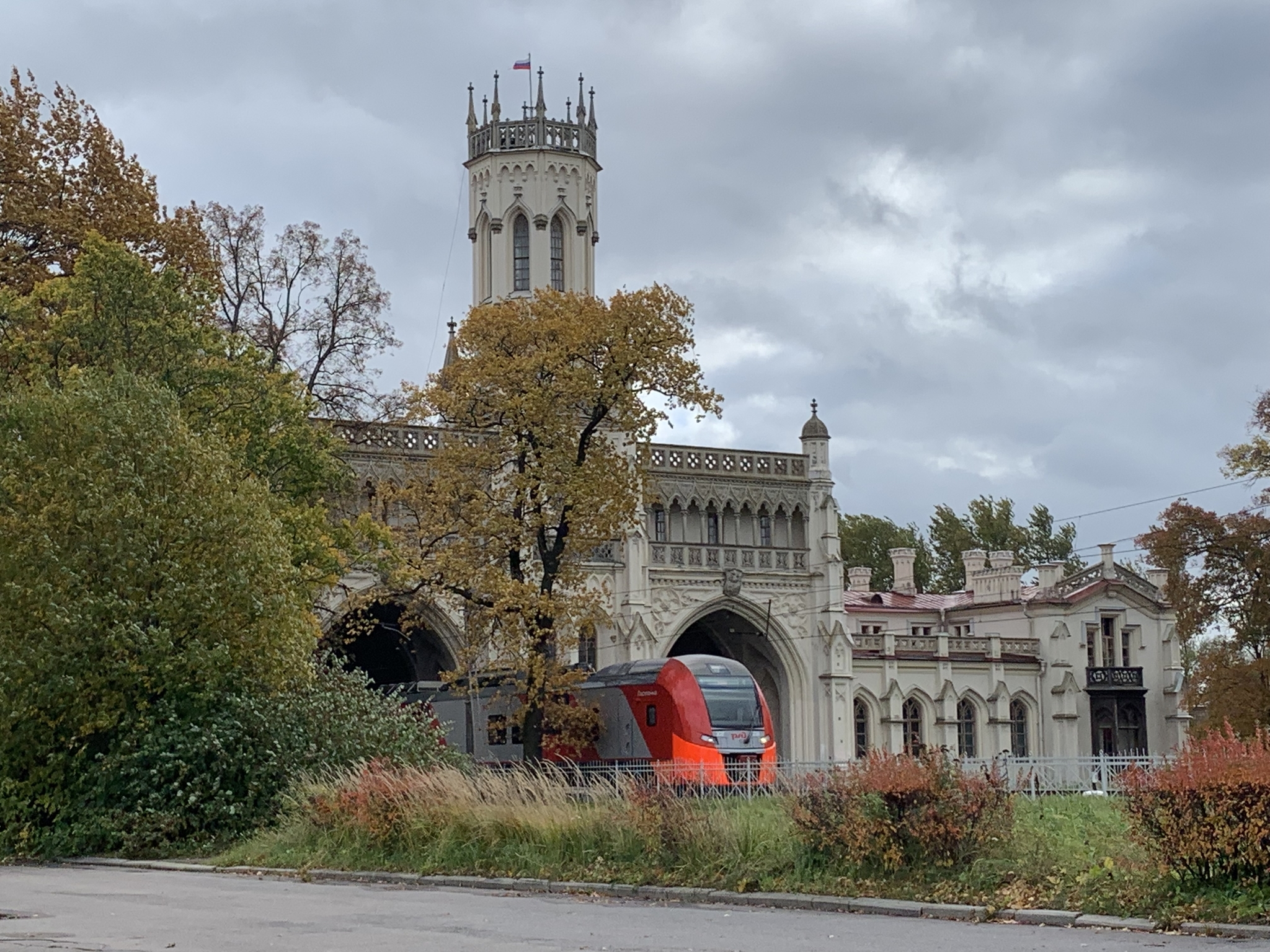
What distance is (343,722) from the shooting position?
80.3 feet

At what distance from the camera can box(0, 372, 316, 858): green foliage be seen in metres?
23.3

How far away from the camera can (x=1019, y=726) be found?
6009 cm

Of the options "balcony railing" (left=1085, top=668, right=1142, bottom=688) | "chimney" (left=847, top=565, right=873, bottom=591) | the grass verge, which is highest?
"chimney" (left=847, top=565, right=873, bottom=591)

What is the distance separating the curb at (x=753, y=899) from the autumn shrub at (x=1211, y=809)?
26.4 inches

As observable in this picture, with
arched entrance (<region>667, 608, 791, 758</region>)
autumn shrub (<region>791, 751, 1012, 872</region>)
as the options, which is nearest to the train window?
arched entrance (<region>667, 608, 791, 758</region>)

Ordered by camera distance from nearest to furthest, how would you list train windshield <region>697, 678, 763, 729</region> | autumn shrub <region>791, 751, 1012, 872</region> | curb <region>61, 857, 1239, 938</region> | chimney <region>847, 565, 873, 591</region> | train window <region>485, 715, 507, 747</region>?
curb <region>61, 857, 1239, 938</region> → autumn shrub <region>791, 751, 1012, 872</region> → train windshield <region>697, 678, 763, 729</region> → train window <region>485, 715, 507, 747</region> → chimney <region>847, 565, 873, 591</region>

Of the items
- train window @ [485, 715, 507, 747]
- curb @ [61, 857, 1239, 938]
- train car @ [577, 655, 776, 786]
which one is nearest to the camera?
curb @ [61, 857, 1239, 938]

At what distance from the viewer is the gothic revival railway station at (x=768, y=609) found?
5138 cm

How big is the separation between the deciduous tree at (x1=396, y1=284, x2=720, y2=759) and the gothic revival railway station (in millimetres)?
12545

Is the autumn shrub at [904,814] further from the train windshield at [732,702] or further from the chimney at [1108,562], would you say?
the chimney at [1108,562]

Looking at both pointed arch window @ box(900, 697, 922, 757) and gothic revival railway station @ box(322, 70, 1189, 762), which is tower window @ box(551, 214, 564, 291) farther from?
pointed arch window @ box(900, 697, 922, 757)

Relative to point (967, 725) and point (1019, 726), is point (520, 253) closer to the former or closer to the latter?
point (967, 725)

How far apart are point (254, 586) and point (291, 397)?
7.00m

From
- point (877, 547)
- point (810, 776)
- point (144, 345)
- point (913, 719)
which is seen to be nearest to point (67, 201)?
point (144, 345)
